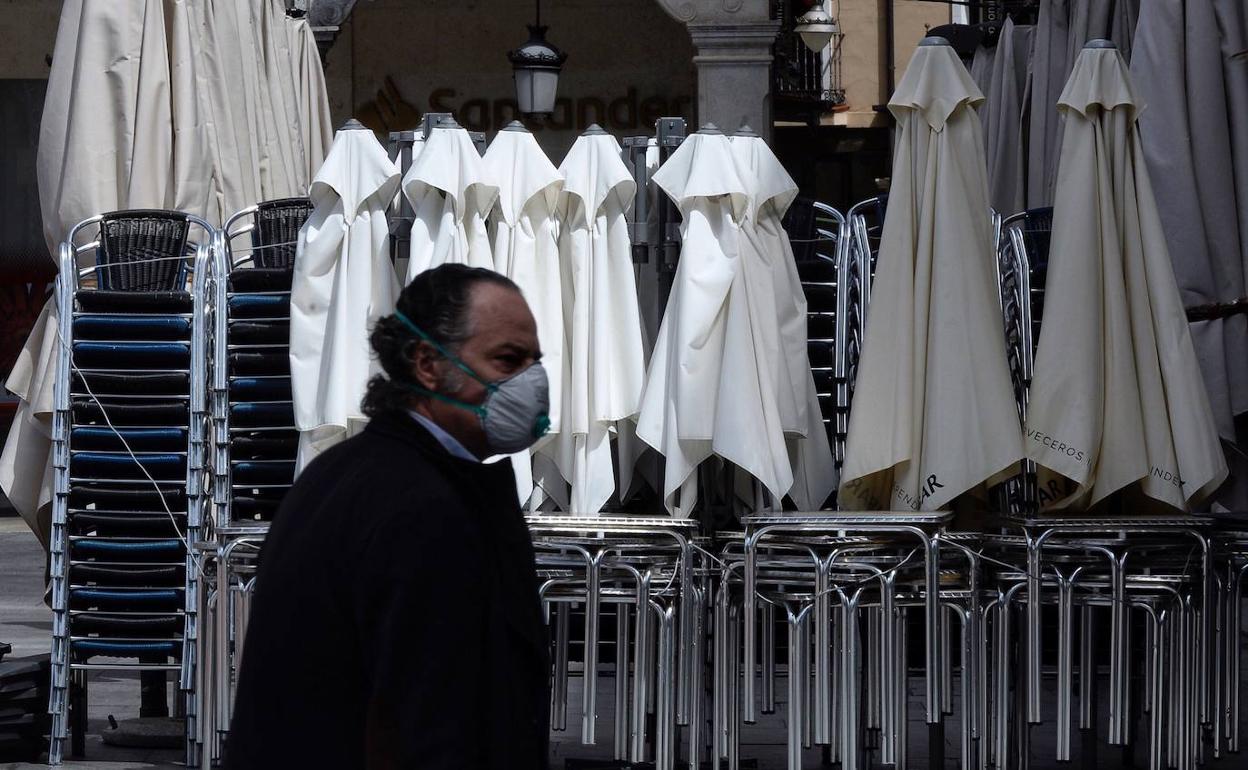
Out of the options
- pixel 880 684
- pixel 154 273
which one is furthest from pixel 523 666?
pixel 154 273

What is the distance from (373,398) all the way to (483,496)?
0.76 ft

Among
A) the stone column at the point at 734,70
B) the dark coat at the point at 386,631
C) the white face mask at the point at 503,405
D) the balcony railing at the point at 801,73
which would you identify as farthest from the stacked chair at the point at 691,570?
the balcony railing at the point at 801,73

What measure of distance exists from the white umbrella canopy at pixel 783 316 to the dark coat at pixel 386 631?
349 centimetres

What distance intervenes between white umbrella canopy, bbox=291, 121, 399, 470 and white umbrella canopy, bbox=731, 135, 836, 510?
110 centimetres

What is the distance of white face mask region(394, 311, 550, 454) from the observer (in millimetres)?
2732

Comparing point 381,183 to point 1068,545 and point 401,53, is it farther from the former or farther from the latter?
point 401,53

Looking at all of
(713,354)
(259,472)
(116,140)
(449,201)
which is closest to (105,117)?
(116,140)

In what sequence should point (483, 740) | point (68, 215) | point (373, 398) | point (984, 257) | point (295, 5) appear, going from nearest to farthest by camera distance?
point (483, 740), point (373, 398), point (984, 257), point (68, 215), point (295, 5)

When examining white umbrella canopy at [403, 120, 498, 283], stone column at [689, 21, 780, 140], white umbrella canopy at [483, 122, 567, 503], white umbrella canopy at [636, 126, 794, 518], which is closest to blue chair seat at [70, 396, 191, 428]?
white umbrella canopy at [403, 120, 498, 283]

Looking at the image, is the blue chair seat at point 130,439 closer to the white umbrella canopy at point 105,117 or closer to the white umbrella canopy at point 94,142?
the white umbrella canopy at point 94,142

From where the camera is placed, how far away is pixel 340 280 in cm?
609

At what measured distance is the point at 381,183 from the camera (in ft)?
20.2

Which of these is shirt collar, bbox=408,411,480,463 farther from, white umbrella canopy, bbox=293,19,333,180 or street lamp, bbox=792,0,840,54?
street lamp, bbox=792,0,840,54

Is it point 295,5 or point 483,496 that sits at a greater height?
point 295,5
